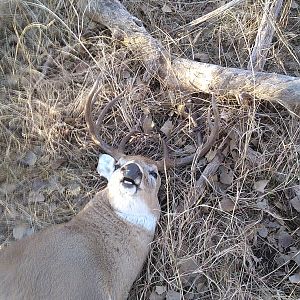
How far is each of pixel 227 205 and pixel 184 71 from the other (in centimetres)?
123

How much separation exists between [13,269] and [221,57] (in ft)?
8.92

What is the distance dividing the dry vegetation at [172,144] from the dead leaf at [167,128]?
51 mm

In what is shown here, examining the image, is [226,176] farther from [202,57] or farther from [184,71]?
[202,57]

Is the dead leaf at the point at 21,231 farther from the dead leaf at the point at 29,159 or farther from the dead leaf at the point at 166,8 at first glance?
the dead leaf at the point at 166,8

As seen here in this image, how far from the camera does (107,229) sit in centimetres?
472

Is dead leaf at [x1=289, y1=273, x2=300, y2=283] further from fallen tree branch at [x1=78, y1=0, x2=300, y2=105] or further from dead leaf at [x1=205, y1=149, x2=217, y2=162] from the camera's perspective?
fallen tree branch at [x1=78, y1=0, x2=300, y2=105]

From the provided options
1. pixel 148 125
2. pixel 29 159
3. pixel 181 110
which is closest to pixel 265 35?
pixel 181 110

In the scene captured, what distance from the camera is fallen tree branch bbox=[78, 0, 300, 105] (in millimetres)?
5109

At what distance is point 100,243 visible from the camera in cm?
462

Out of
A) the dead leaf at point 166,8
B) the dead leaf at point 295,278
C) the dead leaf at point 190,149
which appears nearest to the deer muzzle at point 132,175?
the dead leaf at point 190,149

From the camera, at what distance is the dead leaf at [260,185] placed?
510 centimetres

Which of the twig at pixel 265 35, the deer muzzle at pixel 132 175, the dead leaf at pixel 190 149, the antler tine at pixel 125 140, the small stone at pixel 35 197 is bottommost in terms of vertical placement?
the small stone at pixel 35 197

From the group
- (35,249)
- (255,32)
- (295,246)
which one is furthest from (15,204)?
(255,32)

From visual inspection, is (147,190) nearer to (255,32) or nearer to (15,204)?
(15,204)
